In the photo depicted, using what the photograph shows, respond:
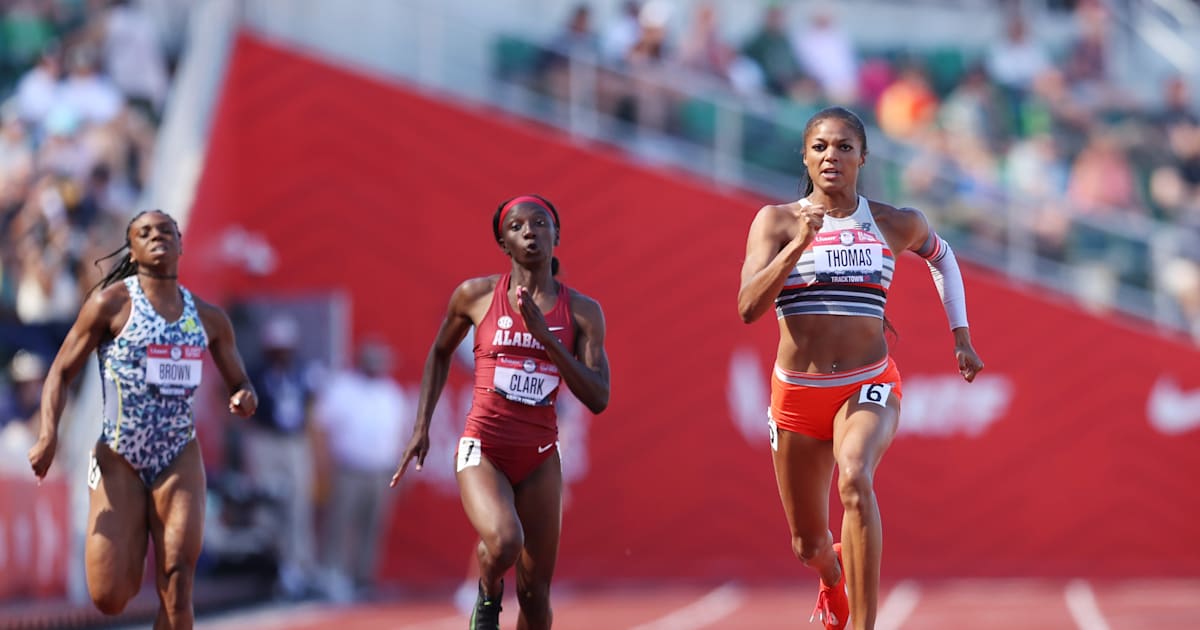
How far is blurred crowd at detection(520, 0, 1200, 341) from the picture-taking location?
1828 cm

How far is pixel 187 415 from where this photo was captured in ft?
29.8

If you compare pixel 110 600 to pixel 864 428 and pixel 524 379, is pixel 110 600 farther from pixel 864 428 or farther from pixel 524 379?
pixel 864 428

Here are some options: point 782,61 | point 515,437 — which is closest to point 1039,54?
point 782,61

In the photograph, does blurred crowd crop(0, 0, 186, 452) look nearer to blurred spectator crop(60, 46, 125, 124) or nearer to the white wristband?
blurred spectator crop(60, 46, 125, 124)

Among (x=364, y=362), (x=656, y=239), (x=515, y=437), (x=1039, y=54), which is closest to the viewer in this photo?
(x=515, y=437)

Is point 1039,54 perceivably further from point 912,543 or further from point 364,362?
point 364,362

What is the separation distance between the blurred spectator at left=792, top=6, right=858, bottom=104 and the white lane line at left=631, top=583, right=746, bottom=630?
5.69 meters

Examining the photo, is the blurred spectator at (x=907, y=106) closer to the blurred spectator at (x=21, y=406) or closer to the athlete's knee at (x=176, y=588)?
the blurred spectator at (x=21, y=406)

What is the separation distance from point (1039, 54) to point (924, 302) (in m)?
4.69

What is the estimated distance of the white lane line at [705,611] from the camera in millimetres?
14848

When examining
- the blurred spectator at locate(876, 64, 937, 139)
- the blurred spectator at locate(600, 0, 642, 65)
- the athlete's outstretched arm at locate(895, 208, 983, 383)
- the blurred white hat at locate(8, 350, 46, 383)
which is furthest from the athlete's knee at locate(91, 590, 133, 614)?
the blurred spectator at locate(876, 64, 937, 139)

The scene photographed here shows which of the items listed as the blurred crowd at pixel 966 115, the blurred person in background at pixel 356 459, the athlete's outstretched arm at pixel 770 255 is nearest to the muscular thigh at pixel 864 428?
the athlete's outstretched arm at pixel 770 255

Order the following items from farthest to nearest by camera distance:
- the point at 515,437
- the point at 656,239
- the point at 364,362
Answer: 1. the point at 656,239
2. the point at 364,362
3. the point at 515,437

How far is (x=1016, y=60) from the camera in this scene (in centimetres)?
2102
